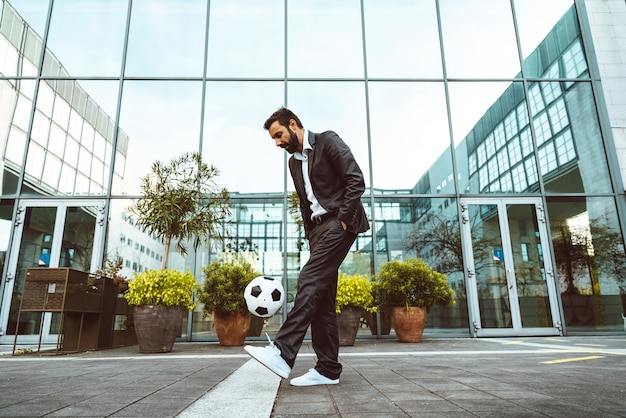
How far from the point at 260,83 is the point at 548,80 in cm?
595

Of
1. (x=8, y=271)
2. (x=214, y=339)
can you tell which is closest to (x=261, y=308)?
(x=214, y=339)

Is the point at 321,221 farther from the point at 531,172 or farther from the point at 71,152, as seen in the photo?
the point at 71,152

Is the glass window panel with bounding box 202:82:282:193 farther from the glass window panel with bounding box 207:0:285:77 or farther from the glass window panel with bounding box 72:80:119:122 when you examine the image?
the glass window panel with bounding box 72:80:119:122

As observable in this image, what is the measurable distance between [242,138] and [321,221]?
6.05 metres

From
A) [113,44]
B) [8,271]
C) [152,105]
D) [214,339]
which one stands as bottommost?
[214,339]

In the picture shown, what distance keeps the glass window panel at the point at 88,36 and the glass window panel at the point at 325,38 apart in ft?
12.0

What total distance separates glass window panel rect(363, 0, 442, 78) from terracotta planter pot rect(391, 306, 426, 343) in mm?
5005

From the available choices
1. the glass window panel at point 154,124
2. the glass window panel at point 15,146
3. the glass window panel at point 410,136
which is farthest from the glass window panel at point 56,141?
the glass window panel at point 410,136

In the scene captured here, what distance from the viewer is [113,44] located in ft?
28.1

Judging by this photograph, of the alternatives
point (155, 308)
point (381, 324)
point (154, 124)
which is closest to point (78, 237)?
point (154, 124)

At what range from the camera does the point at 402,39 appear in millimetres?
8828

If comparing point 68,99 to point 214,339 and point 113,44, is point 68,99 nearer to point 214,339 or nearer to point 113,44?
point 113,44


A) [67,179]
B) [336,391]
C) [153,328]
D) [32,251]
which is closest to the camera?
[336,391]

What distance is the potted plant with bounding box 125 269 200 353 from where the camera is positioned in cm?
492
